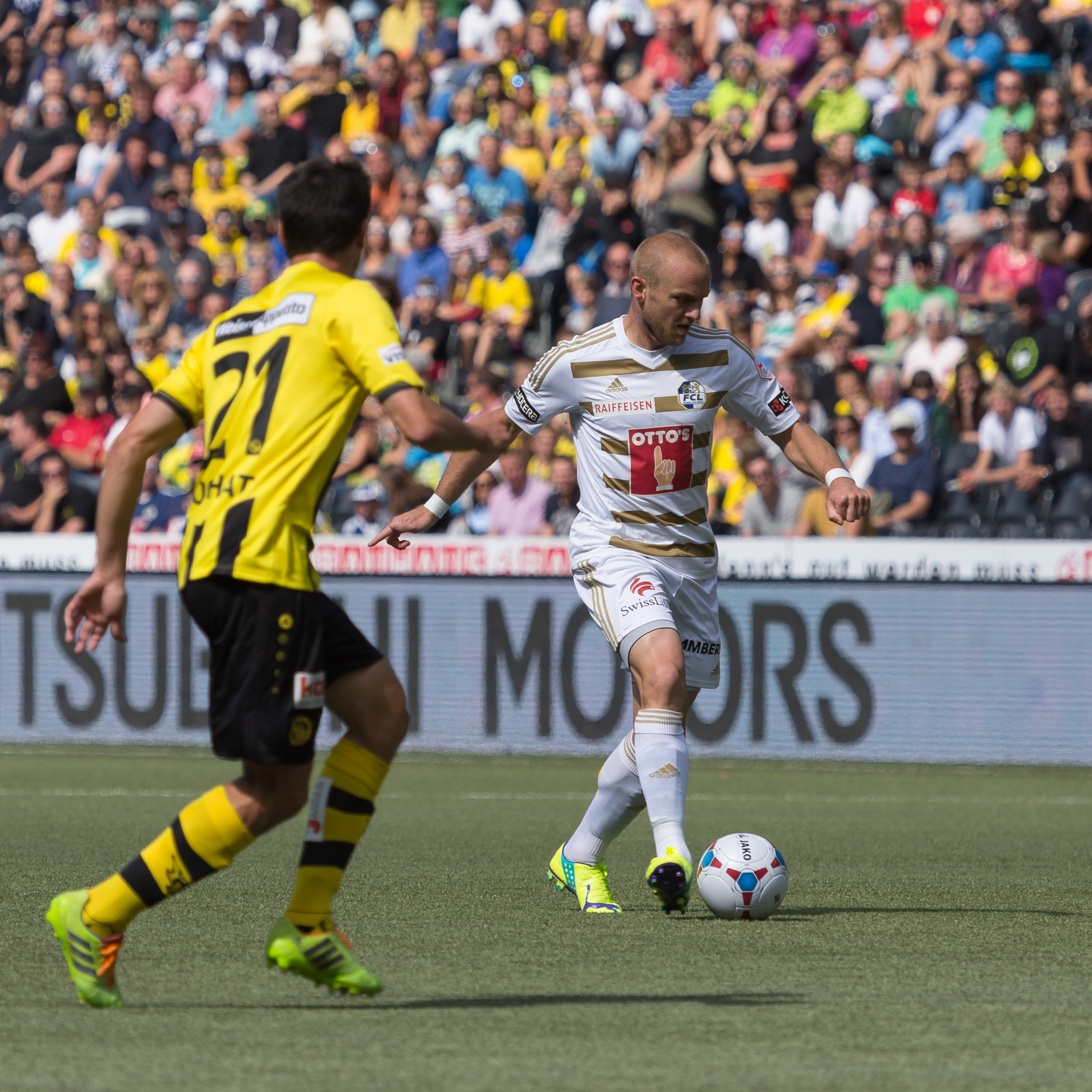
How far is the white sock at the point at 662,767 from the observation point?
22.1ft

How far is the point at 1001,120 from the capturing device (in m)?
17.1

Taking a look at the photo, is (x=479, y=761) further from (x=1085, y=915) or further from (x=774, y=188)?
(x=1085, y=915)

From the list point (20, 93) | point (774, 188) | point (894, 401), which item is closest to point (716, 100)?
point (774, 188)

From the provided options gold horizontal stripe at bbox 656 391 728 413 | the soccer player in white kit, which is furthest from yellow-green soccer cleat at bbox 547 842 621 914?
gold horizontal stripe at bbox 656 391 728 413

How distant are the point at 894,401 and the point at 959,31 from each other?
448 centimetres

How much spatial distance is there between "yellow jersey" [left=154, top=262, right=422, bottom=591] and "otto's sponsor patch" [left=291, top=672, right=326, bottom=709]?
23 cm

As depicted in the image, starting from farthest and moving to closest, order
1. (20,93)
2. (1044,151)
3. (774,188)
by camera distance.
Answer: (20,93)
(774,188)
(1044,151)

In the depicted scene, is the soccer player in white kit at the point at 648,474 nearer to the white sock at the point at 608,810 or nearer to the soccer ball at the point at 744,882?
the white sock at the point at 608,810

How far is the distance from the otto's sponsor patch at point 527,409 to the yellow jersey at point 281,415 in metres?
2.06

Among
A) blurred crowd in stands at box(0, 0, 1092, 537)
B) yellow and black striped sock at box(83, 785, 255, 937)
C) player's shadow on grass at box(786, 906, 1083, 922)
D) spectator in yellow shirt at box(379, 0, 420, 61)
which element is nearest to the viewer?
yellow and black striped sock at box(83, 785, 255, 937)

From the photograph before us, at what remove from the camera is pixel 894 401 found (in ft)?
50.3

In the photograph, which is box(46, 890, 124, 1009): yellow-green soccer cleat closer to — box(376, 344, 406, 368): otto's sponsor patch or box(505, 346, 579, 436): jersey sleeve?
box(376, 344, 406, 368): otto's sponsor patch

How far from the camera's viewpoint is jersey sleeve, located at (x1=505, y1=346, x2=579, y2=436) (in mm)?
7262

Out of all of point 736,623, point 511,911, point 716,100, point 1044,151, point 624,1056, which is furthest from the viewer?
Answer: point 716,100
